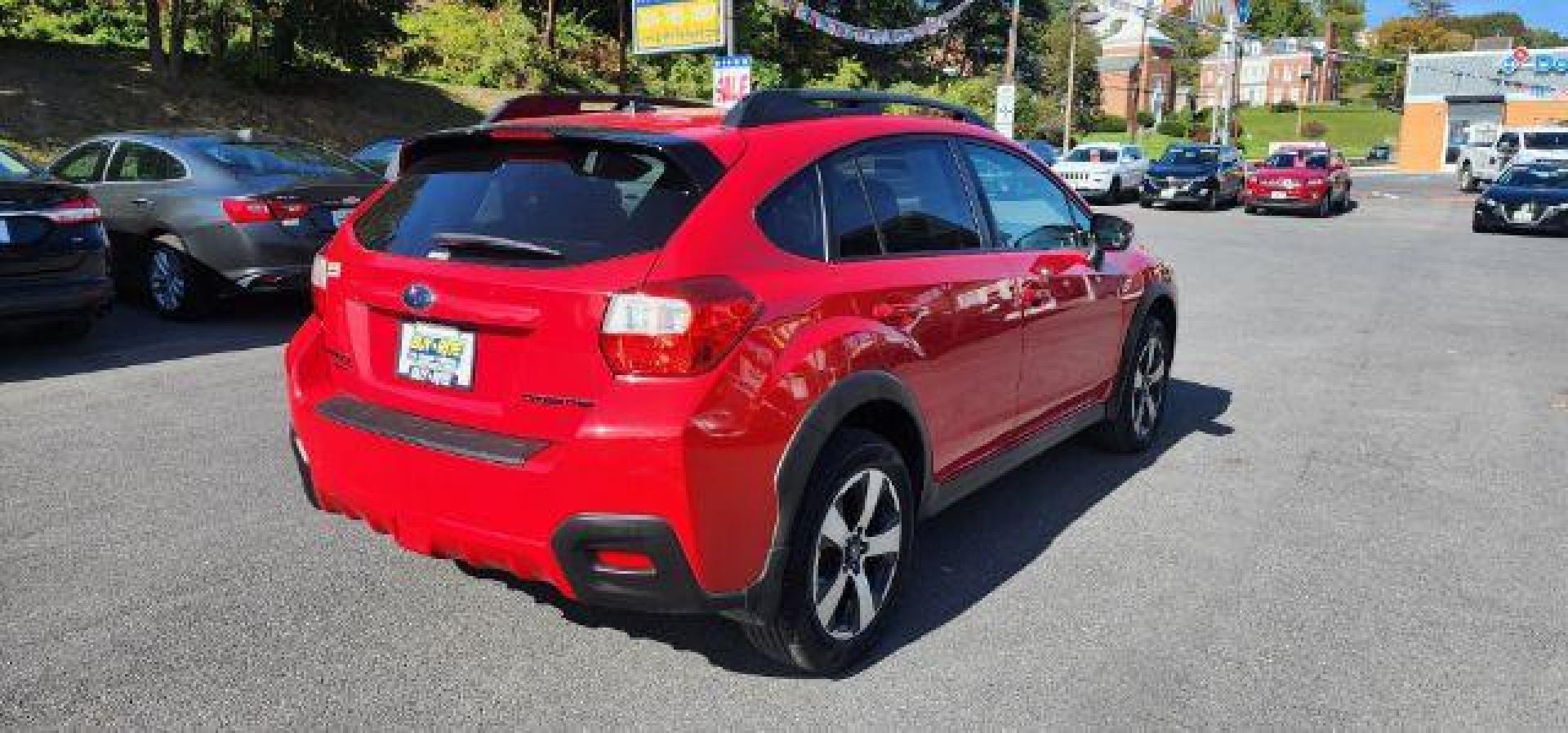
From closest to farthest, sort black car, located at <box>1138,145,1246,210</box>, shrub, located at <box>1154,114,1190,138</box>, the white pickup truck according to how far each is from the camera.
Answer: black car, located at <box>1138,145,1246,210</box> → the white pickup truck → shrub, located at <box>1154,114,1190,138</box>

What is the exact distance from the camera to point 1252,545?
4.43 meters

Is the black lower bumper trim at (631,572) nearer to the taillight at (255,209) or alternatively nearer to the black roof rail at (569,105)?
the black roof rail at (569,105)

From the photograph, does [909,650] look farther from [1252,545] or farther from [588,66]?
[588,66]

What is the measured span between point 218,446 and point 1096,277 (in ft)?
13.7

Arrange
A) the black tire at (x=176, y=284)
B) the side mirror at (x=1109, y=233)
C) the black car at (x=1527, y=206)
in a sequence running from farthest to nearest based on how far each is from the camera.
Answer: the black car at (x=1527, y=206) → the black tire at (x=176, y=284) → the side mirror at (x=1109, y=233)

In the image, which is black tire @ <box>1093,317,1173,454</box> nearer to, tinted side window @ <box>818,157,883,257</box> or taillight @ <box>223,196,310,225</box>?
tinted side window @ <box>818,157,883,257</box>

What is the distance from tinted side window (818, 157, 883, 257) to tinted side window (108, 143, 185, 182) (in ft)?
22.8

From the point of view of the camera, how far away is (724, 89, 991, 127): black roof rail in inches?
136

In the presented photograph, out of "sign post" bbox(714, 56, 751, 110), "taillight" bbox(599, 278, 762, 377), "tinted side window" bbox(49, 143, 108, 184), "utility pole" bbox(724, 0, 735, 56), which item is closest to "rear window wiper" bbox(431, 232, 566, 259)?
"taillight" bbox(599, 278, 762, 377)

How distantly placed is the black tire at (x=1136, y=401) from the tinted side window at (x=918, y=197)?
1672mm

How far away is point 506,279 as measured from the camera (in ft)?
9.78

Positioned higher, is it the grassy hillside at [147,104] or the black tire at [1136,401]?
the grassy hillside at [147,104]

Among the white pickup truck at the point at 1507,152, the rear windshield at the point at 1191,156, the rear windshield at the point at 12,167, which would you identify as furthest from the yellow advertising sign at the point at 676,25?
the white pickup truck at the point at 1507,152

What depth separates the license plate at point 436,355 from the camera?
3061 mm
